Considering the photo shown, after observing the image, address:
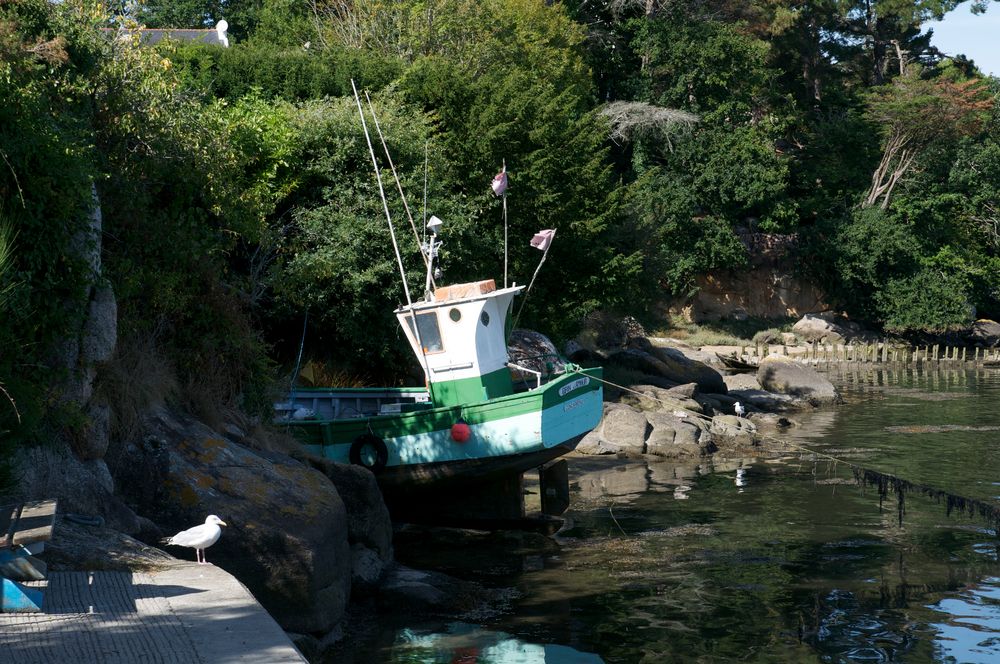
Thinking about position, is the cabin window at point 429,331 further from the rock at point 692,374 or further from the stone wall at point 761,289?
the stone wall at point 761,289

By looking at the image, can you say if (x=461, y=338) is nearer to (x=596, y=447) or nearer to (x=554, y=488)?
(x=554, y=488)

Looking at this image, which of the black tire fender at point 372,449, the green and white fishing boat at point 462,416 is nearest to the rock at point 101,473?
the green and white fishing boat at point 462,416

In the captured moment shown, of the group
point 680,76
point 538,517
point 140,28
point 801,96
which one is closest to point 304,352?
point 538,517

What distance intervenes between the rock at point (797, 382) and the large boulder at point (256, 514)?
28.3 meters

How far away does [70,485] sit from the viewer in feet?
33.9

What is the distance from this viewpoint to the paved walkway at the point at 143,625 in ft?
21.6

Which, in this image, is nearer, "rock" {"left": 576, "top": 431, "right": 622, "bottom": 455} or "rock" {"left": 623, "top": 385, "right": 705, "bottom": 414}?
"rock" {"left": 576, "top": 431, "right": 622, "bottom": 455}

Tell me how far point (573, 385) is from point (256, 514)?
27.8 ft

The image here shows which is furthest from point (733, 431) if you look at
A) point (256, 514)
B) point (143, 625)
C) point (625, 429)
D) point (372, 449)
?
point (143, 625)

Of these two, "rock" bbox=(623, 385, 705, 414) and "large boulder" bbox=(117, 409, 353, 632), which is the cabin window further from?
"rock" bbox=(623, 385, 705, 414)

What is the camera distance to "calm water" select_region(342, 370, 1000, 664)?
12.8 metres

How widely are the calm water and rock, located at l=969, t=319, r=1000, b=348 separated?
37.7m

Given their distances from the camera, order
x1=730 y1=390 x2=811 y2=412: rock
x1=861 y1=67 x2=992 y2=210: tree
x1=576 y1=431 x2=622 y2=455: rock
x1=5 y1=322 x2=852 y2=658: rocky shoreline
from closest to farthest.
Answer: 1. x1=5 y1=322 x2=852 y2=658: rocky shoreline
2. x1=576 y1=431 x2=622 y2=455: rock
3. x1=730 y1=390 x2=811 y2=412: rock
4. x1=861 y1=67 x2=992 y2=210: tree

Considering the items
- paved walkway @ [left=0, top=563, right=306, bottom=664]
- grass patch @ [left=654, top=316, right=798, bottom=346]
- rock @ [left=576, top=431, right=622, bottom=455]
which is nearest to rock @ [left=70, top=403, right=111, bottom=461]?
paved walkway @ [left=0, top=563, right=306, bottom=664]
